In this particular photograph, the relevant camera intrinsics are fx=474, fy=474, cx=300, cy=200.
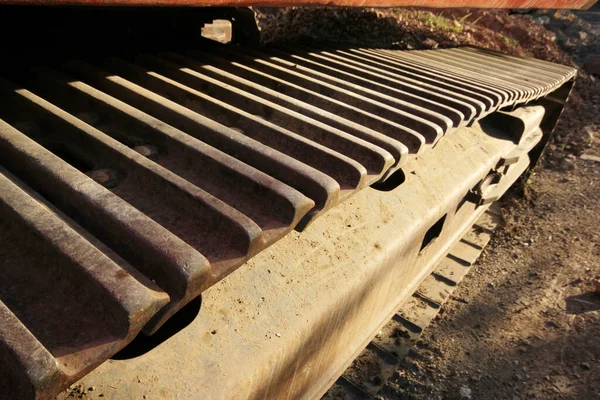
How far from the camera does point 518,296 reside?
14.8 feet

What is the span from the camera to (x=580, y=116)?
888cm

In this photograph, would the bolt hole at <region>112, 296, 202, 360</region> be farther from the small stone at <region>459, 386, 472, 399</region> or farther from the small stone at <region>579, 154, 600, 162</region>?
the small stone at <region>579, 154, 600, 162</region>

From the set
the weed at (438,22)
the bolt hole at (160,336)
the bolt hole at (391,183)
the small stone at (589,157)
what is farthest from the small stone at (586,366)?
the weed at (438,22)

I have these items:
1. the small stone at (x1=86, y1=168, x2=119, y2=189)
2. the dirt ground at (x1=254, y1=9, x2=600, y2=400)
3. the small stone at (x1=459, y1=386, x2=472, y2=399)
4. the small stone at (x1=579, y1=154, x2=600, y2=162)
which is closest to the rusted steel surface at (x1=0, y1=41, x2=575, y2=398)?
the small stone at (x1=86, y1=168, x2=119, y2=189)

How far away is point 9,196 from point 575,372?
401 centimetres

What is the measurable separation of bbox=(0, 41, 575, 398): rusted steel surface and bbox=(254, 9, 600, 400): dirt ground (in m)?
1.21

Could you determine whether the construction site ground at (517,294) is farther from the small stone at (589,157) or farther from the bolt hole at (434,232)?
the bolt hole at (434,232)

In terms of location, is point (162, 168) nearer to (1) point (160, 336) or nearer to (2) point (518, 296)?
(1) point (160, 336)

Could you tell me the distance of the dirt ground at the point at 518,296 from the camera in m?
3.51

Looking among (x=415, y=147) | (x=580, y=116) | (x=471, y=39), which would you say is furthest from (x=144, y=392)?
(x=580, y=116)

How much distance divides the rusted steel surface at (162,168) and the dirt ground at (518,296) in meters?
1.21

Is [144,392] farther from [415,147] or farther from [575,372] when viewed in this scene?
[575,372]

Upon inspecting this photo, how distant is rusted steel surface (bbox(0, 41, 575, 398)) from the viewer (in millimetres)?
1030

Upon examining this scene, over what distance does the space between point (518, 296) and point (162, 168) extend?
4.05 metres
